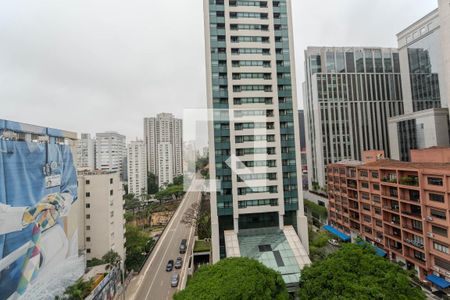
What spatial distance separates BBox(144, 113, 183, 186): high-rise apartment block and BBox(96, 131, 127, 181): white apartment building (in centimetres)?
734

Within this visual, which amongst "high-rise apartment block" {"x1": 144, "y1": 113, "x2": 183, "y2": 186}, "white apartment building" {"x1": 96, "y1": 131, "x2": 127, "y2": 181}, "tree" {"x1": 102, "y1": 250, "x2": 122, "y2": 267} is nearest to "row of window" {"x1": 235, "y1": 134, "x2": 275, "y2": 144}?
"tree" {"x1": 102, "y1": 250, "x2": 122, "y2": 267}

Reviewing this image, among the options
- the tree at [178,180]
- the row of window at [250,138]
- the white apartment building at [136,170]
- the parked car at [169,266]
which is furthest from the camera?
the tree at [178,180]

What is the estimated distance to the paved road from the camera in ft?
53.9

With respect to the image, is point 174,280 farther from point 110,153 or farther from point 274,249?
point 110,153

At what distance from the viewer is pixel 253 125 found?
59.1 feet

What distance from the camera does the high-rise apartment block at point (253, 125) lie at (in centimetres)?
1756

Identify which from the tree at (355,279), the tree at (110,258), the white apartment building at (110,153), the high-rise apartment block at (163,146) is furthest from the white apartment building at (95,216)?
the white apartment building at (110,153)

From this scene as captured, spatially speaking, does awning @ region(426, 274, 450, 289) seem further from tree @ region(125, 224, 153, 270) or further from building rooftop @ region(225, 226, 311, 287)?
tree @ region(125, 224, 153, 270)

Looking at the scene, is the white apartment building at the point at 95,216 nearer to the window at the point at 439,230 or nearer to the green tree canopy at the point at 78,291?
the green tree canopy at the point at 78,291

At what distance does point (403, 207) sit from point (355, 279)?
1088cm

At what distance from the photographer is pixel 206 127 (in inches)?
719

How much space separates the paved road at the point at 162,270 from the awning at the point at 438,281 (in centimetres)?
1645

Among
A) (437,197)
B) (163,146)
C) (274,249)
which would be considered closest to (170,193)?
(163,146)

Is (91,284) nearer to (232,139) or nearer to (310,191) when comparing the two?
(232,139)
